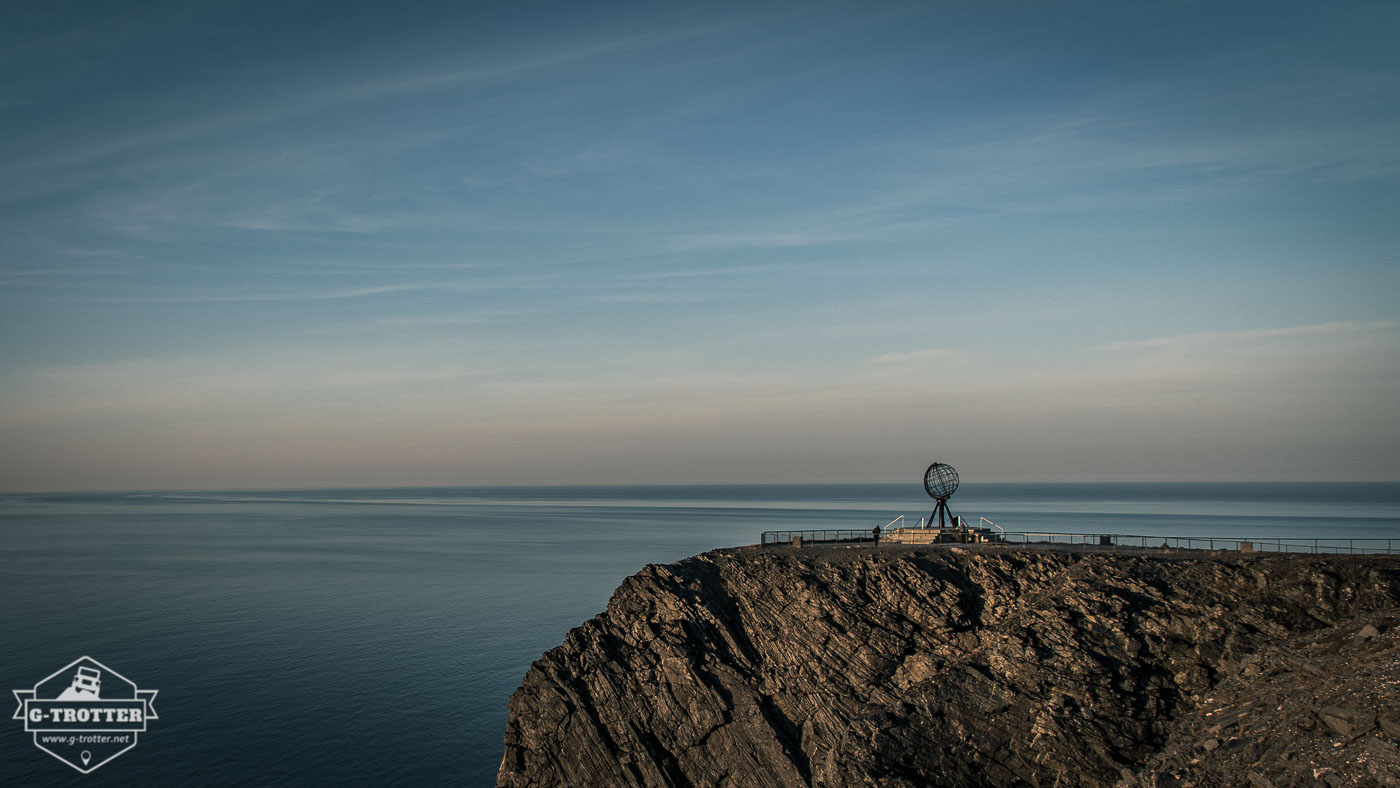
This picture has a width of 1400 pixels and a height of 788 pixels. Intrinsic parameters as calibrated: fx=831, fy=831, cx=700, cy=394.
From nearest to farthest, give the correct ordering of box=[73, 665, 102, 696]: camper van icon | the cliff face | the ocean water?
the cliff face
the ocean water
box=[73, 665, 102, 696]: camper van icon

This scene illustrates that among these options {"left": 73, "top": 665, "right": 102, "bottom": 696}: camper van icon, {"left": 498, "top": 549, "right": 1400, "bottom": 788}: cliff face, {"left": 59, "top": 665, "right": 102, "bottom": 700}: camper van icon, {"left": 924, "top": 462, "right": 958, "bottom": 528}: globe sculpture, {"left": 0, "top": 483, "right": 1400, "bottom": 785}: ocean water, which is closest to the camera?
{"left": 498, "top": 549, "right": 1400, "bottom": 788}: cliff face

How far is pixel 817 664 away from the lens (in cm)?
4522

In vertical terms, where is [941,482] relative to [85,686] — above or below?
above

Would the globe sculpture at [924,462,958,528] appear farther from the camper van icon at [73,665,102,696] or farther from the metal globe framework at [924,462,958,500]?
the camper van icon at [73,665,102,696]

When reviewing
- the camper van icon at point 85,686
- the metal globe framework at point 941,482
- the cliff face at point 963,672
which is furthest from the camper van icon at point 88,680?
the metal globe framework at point 941,482

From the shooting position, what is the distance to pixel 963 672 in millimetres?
40906

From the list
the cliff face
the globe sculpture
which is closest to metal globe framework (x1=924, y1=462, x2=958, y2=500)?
the globe sculpture

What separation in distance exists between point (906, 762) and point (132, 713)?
1998 inches

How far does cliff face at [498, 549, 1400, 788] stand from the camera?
34.5 metres

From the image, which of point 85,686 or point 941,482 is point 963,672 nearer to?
point 941,482

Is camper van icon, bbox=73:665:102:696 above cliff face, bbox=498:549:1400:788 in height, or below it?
below

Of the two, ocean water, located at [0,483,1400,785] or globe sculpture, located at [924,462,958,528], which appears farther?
globe sculpture, located at [924,462,958,528]

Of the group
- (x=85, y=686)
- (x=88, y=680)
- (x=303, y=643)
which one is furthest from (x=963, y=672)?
(x=88, y=680)

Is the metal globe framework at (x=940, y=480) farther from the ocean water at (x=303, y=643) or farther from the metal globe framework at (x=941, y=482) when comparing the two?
the ocean water at (x=303, y=643)
